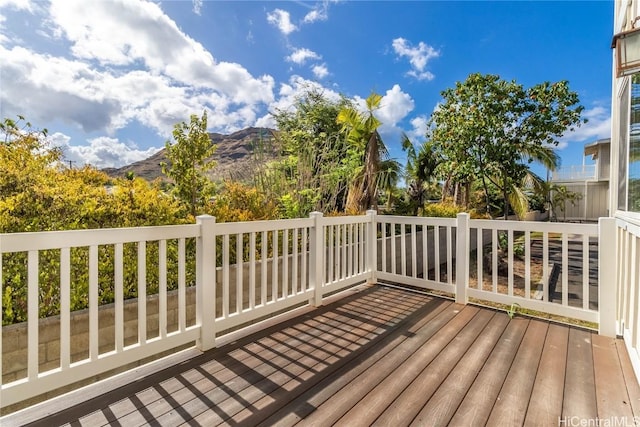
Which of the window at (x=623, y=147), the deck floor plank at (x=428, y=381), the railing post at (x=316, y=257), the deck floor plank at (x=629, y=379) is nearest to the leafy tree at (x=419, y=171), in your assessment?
the window at (x=623, y=147)

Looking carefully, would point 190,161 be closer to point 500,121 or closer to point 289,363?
point 289,363

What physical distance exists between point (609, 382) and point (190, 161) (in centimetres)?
499

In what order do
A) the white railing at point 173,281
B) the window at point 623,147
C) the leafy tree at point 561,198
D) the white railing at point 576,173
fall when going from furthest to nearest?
the white railing at point 576,173
the leafy tree at point 561,198
the window at point 623,147
the white railing at point 173,281

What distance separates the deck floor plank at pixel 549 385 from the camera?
158cm

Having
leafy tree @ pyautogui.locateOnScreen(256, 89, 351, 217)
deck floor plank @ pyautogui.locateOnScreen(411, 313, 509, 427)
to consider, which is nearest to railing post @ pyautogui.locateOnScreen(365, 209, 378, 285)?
leafy tree @ pyautogui.locateOnScreen(256, 89, 351, 217)

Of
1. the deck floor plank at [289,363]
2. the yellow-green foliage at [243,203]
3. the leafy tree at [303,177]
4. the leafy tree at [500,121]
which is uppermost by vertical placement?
the leafy tree at [500,121]

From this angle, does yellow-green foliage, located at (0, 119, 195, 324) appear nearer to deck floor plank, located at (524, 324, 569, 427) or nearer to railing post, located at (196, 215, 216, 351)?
railing post, located at (196, 215, 216, 351)

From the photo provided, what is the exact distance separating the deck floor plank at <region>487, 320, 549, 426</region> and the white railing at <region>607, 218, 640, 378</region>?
533 mm

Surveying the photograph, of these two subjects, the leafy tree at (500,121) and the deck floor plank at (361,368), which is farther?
the leafy tree at (500,121)

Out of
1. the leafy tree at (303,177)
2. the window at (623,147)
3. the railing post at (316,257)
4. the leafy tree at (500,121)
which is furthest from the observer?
the leafy tree at (500,121)

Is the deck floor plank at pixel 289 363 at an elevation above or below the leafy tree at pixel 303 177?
below

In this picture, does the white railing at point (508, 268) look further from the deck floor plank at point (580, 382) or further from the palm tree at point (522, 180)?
the palm tree at point (522, 180)

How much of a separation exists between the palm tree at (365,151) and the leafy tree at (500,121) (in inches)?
58.1

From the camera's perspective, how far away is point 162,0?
521 cm
